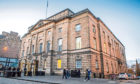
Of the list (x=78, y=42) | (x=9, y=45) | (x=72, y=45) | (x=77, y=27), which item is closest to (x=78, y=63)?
(x=72, y=45)

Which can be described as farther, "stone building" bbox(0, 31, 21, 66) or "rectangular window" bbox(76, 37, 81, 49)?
"stone building" bbox(0, 31, 21, 66)

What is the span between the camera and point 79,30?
71.6 ft

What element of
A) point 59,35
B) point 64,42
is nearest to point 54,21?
point 59,35

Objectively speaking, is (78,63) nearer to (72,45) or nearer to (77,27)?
(72,45)

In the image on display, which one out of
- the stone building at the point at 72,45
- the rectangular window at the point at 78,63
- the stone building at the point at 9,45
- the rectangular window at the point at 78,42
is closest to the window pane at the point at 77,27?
the stone building at the point at 72,45

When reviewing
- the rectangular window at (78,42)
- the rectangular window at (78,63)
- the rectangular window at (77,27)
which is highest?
the rectangular window at (77,27)

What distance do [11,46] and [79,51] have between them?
124 ft

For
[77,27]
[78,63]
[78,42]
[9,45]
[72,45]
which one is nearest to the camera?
[78,63]

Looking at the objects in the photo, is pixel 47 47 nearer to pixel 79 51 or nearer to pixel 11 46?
pixel 79 51

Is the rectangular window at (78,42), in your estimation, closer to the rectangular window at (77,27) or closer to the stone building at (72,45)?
the stone building at (72,45)

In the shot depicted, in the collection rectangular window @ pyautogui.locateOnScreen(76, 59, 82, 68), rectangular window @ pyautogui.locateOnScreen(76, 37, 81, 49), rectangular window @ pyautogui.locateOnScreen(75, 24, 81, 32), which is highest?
rectangular window @ pyautogui.locateOnScreen(75, 24, 81, 32)

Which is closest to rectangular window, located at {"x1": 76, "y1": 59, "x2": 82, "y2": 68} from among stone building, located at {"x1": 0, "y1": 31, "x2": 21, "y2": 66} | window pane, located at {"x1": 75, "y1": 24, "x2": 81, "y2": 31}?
window pane, located at {"x1": 75, "y1": 24, "x2": 81, "y2": 31}

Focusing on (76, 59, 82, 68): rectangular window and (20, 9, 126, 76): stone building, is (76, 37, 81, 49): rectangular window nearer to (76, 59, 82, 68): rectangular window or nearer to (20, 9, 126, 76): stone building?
(20, 9, 126, 76): stone building

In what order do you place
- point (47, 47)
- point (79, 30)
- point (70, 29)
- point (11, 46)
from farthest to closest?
1. point (11, 46)
2. point (47, 47)
3. point (70, 29)
4. point (79, 30)
